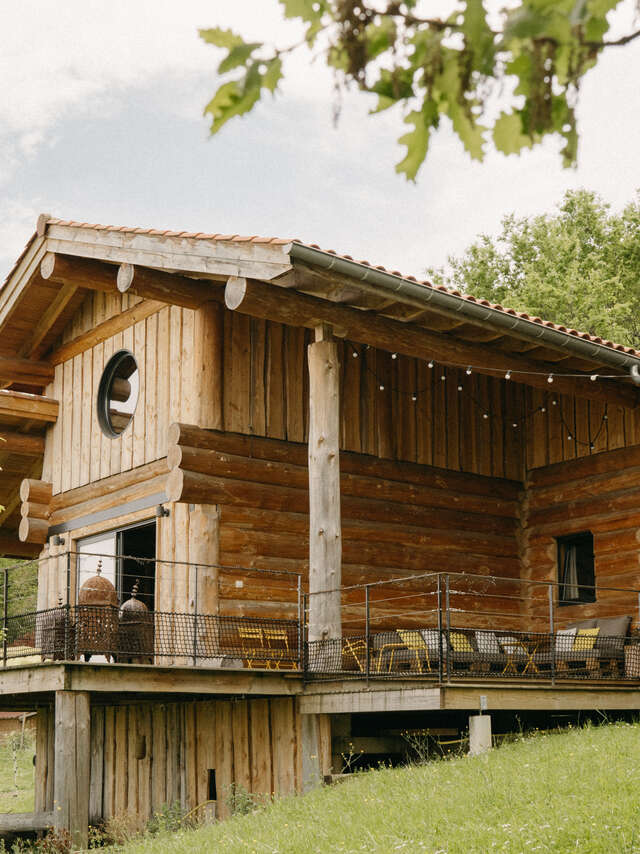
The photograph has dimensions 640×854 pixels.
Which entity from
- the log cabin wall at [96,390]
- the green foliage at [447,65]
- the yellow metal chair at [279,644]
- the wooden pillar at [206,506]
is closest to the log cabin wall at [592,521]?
the yellow metal chair at [279,644]

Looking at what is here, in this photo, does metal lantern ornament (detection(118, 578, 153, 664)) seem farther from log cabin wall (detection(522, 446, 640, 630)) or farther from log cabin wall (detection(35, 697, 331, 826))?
log cabin wall (detection(522, 446, 640, 630))

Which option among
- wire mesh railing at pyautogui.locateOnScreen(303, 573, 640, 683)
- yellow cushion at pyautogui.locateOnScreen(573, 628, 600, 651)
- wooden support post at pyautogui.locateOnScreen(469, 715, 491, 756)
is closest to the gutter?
wire mesh railing at pyautogui.locateOnScreen(303, 573, 640, 683)

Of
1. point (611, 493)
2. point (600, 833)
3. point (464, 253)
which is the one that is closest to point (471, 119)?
point (600, 833)

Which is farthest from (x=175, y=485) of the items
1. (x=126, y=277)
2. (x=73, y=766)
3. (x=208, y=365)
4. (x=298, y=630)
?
(x=73, y=766)

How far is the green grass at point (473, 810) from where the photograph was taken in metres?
6.75

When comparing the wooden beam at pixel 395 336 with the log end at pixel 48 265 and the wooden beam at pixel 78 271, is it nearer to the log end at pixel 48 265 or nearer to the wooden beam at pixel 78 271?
the wooden beam at pixel 78 271

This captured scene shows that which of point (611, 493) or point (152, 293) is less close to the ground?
point (152, 293)

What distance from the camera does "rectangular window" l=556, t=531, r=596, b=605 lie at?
15688mm

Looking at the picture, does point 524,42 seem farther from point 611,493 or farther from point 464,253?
point 464,253

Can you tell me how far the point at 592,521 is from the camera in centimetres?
1537

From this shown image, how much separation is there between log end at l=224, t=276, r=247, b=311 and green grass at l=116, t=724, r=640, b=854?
15.2ft

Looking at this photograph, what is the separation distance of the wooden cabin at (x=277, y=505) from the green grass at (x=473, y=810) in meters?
1.04

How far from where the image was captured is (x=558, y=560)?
15844mm

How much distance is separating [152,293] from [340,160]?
13573cm
